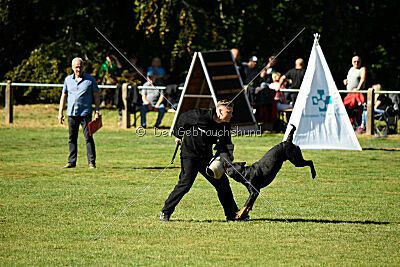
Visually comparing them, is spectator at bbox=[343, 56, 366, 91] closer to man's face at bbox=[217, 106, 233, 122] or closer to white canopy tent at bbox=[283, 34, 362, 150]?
white canopy tent at bbox=[283, 34, 362, 150]

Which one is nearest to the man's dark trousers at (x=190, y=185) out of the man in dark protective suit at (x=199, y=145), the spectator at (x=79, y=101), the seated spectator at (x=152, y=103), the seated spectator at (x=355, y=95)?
the man in dark protective suit at (x=199, y=145)

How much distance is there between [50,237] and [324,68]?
9177 millimetres

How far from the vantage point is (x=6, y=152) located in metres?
15.6

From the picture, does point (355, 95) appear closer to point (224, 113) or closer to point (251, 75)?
point (251, 75)

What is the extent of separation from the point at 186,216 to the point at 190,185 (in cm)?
61

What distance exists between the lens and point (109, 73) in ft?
79.7

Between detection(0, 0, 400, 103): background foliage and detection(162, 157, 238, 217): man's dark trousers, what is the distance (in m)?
17.9

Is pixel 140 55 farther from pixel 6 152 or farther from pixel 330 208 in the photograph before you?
pixel 330 208

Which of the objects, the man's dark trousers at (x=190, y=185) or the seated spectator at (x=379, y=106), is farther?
the seated spectator at (x=379, y=106)

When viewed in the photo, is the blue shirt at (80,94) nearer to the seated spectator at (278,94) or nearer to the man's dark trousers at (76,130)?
the man's dark trousers at (76,130)

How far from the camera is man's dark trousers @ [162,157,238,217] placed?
27.2 feet

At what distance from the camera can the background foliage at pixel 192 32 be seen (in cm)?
2680

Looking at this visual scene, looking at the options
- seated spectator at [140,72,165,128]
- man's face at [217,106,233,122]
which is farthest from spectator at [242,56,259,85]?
man's face at [217,106,233,122]

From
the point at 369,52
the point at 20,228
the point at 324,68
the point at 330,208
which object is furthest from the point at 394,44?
the point at 20,228
